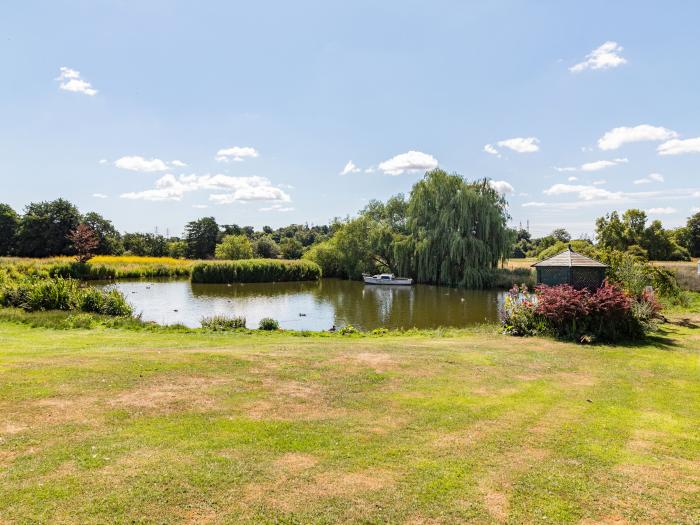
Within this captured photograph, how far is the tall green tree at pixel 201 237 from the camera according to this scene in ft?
258

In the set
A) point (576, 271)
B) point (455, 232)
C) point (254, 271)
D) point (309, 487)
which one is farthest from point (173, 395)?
point (254, 271)

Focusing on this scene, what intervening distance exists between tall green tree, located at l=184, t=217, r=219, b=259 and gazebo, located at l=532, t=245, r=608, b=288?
228ft

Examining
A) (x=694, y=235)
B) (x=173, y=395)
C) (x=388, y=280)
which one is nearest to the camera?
(x=173, y=395)

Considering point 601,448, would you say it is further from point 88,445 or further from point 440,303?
point 440,303

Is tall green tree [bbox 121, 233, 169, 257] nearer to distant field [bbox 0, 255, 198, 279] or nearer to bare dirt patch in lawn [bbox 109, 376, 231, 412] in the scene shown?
distant field [bbox 0, 255, 198, 279]

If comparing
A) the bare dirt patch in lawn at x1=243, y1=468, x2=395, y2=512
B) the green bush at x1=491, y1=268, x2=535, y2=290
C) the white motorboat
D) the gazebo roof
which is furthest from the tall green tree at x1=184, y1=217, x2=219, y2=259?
the bare dirt patch in lawn at x1=243, y1=468, x2=395, y2=512

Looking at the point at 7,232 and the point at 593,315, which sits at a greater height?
the point at 7,232

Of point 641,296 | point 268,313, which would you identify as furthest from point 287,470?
point 268,313

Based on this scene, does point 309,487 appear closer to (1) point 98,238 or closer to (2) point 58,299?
(2) point 58,299

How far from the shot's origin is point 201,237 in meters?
78.7

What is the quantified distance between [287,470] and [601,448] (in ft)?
12.1

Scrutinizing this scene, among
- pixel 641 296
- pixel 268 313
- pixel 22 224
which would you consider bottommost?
pixel 268 313

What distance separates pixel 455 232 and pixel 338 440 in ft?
121

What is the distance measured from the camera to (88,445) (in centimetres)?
496
